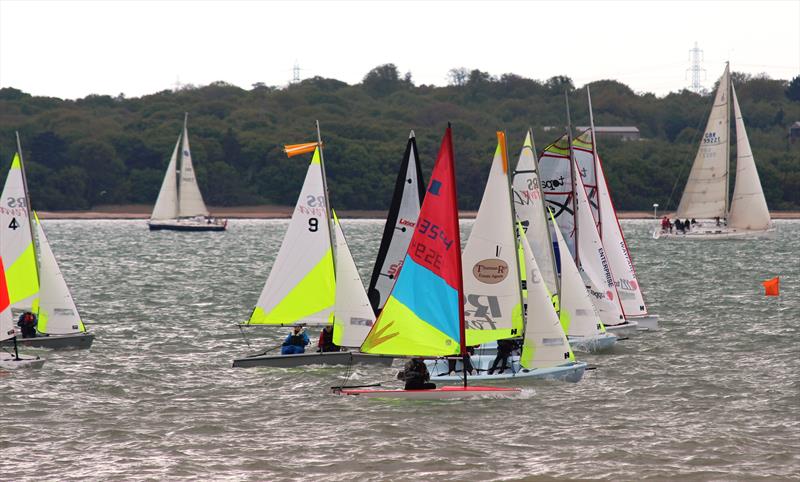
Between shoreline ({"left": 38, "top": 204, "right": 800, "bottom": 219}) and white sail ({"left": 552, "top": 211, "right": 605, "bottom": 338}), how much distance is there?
124734 millimetres

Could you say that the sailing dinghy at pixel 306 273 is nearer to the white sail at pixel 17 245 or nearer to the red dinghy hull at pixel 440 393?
the red dinghy hull at pixel 440 393

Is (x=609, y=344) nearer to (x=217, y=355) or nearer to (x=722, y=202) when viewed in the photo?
(x=217, y=355)

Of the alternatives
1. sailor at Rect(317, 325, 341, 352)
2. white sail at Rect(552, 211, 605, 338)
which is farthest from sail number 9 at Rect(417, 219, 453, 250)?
white sail at Rect(552, 211, 605, 338)

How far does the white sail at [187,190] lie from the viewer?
369ft

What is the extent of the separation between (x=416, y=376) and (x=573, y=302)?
6.43 m

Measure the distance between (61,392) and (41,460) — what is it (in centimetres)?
626

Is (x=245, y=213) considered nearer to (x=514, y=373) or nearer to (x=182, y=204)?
(x=182, y=204)

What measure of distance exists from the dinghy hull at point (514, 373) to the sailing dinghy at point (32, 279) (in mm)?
9979

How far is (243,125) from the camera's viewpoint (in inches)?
7205

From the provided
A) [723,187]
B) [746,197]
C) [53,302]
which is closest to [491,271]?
[53,302]

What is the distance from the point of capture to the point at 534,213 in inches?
1198

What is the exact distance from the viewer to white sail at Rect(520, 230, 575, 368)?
25953 millimetres

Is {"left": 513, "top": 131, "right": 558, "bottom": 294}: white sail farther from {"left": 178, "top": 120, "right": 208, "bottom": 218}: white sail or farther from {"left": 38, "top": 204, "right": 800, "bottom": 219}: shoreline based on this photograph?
{"left": 38, "top": 204, "right": 800, "bottom": 219}: shoreline

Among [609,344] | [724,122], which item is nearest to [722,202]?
[724,122]
